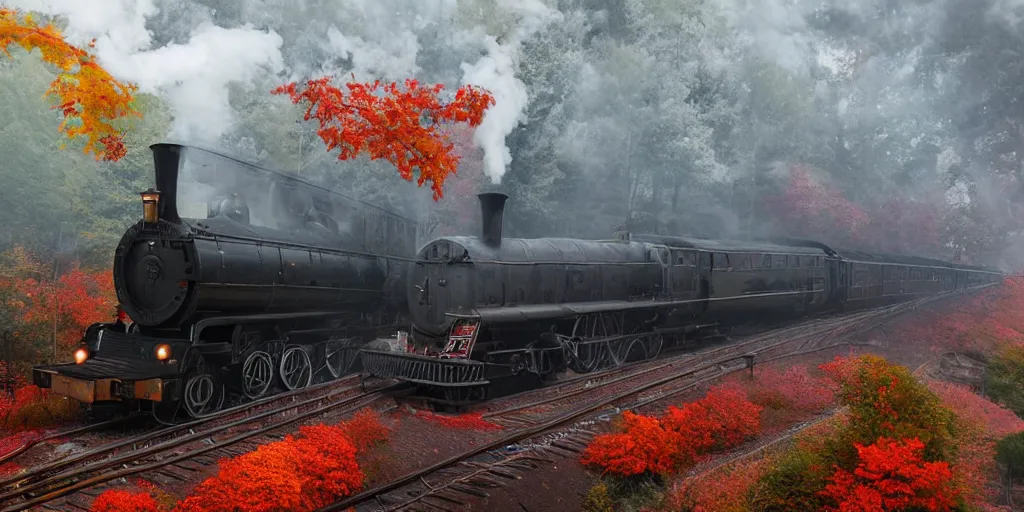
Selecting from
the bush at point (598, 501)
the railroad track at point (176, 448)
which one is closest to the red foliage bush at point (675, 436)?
the bush at point (598, 501)

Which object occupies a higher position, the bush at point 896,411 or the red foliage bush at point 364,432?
the bush at point 896,411

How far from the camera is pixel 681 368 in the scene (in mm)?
14969

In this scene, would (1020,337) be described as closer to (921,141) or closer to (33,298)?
(921,141)

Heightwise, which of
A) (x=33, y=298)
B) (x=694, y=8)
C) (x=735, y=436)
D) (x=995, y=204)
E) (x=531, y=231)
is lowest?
(x=735, y=436)

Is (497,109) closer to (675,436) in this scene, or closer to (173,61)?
(173,61)

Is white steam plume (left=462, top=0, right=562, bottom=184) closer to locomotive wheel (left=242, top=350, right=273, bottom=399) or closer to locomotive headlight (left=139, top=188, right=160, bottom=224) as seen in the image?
locomotive wheel (left=242, top=350, right=273, bottom=399)

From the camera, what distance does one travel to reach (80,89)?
1800 centimetres

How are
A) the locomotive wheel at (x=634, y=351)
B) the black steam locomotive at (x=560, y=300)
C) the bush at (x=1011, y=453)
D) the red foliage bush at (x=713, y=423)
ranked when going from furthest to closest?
the locomotive wheel at (x=634, y=351), the black steam locomotive at (x=560, y=300), the red foliage bush at (x=713, y=423), the bush at (x=1011, y=453)

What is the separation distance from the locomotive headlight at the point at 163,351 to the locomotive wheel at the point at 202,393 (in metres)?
0.48

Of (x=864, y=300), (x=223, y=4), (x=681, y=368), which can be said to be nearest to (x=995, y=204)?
(x=864, y=300)

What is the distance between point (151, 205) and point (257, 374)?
3.56m

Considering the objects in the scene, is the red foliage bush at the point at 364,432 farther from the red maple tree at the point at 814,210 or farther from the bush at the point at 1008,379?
the red maple tree at the point at 814,210

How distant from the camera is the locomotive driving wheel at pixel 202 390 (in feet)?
32.1

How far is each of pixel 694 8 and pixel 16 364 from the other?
3202 cm
